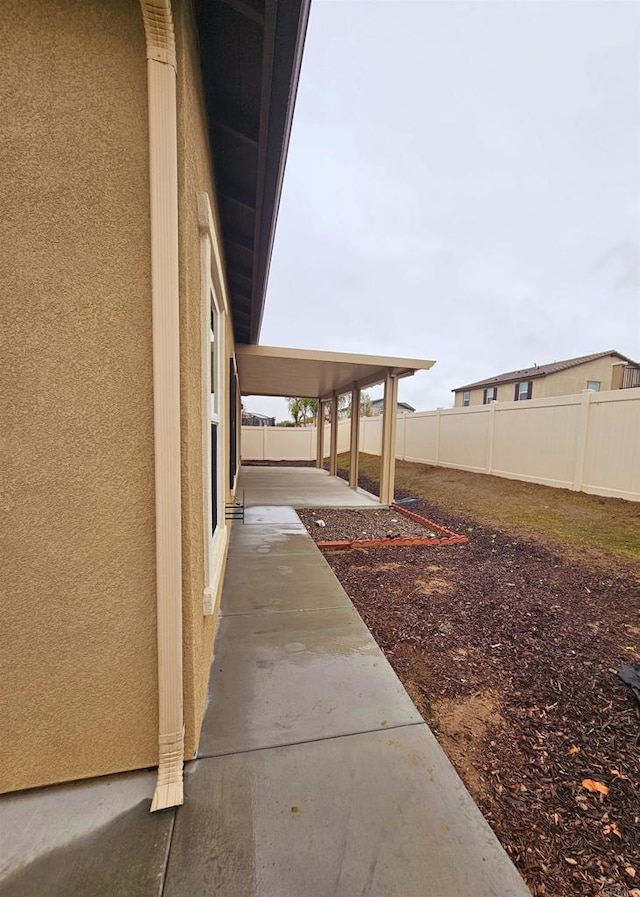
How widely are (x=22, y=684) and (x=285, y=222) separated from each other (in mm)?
14626

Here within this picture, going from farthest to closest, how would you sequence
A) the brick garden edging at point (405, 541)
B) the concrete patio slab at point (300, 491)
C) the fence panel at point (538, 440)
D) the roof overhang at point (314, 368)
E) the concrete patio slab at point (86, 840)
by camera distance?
1. the fence panel at point (538, 440)
2. the concrete patio slab at point (300, 491)
3. the roof overhang at point (314, 368)
4. the brick garden edging at point (405, 541)
5. the concrete patio slab at point (86, 840)

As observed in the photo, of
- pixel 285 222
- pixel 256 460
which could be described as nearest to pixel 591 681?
pixel 285 222

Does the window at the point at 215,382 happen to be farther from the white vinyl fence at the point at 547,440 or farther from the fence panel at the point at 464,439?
the fence panel at the point at 464,439

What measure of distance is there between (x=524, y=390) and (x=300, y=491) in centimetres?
1783

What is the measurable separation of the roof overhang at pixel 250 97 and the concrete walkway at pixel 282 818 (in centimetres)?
346

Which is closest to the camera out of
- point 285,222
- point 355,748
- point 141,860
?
point 141,860

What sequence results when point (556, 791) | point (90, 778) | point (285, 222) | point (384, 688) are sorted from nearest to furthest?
point (90, 778) < point (556, 791) < point (384, 688) < point (285, 222)

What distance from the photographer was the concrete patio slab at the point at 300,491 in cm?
832

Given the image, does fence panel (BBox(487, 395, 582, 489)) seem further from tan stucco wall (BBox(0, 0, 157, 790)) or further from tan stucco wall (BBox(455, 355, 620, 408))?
tan stucco wall (BBox(455, 355, 620, 408))

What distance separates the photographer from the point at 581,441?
889 cm

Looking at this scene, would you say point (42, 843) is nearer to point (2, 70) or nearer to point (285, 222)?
point (2, 70)

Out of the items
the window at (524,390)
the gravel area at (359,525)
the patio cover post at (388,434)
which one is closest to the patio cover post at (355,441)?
the patio cover post at (388,434)

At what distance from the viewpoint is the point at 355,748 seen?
6.14ft

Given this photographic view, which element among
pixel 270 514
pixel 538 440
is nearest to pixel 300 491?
pixel 270 514
